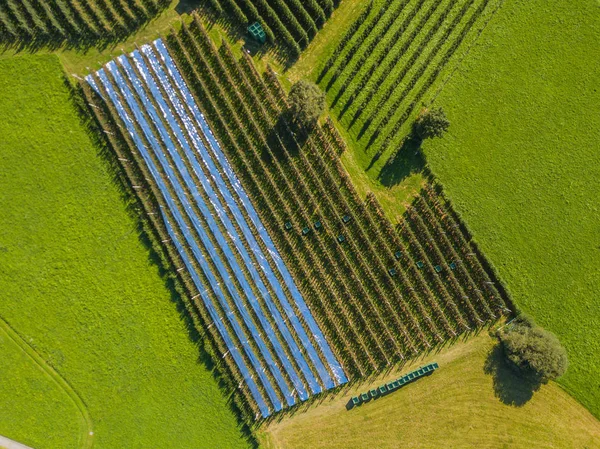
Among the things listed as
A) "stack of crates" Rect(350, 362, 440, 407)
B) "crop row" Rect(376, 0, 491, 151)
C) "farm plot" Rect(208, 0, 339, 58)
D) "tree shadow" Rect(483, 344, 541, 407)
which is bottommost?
"tree shadow" Rect(483, 344, 541, 407)

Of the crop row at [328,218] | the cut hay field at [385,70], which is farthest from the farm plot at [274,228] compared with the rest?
the cut hay field at [385,70]

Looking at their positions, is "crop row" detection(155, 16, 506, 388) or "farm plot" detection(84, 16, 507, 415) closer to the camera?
"farm plot" detection(84, 16, 507, 415)

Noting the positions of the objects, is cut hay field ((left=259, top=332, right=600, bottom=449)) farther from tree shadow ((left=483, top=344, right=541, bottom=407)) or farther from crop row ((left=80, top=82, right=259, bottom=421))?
crop row ((left=80, top=82, right=259, bottom=421))

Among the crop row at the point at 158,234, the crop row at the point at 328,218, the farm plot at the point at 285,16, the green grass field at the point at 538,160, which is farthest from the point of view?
the green grass field at the point at 538,160

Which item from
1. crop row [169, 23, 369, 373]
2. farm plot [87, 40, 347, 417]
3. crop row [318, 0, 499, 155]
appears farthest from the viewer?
crop row [318, 0, 499, 155]

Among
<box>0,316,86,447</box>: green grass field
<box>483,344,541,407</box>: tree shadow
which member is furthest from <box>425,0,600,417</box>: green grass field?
<box>0,316,86,447</box>: green grass field

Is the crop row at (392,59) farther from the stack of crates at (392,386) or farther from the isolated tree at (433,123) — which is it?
the stack of crates at (392,386)

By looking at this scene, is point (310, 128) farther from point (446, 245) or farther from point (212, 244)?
Answer: point (446, 245)
